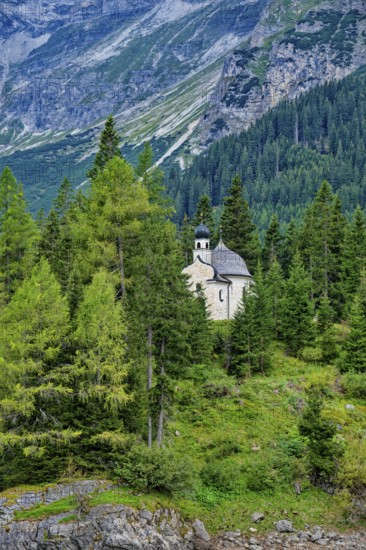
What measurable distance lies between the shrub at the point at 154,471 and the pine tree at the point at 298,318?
21129mm

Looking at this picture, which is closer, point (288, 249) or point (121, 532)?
point (121, 532)

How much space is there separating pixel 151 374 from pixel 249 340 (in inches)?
493

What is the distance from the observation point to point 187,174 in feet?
607

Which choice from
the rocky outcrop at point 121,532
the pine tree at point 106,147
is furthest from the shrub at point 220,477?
the pine tree at point 106,147

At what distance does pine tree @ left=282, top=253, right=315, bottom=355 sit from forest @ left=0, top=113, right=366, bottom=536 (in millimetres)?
113

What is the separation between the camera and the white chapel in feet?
190

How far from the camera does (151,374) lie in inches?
1422

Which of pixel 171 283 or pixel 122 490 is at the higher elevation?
pixel 171 283

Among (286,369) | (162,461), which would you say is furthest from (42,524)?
(286,369)

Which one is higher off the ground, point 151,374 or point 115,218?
point 115,218

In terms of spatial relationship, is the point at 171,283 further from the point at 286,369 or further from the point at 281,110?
the point at 281,110

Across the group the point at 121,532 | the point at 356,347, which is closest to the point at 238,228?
the point at 356,347

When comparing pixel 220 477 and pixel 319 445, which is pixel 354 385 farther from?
pixel 220 477

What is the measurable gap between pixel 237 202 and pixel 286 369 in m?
26.9
